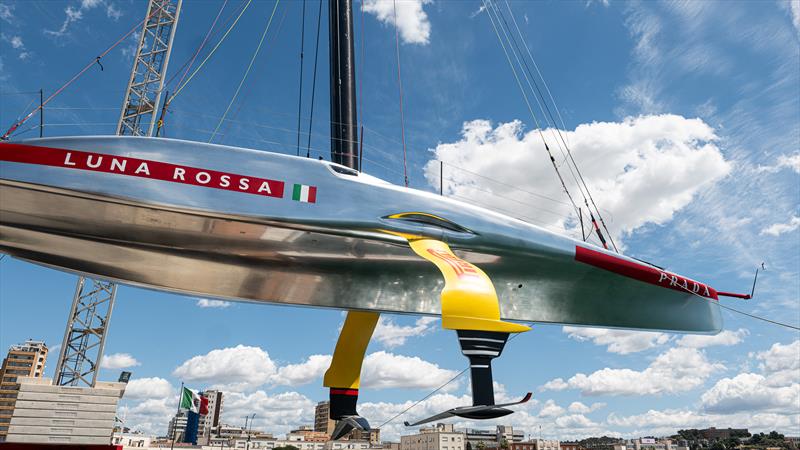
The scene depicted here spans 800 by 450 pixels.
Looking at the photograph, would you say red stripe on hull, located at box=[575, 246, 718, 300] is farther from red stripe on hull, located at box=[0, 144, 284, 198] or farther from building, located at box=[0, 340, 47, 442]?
building, located at box=[0, 340, 47, 442]

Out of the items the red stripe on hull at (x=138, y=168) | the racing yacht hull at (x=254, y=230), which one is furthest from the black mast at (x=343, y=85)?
the red stripe on hull at (x=138, y=168)

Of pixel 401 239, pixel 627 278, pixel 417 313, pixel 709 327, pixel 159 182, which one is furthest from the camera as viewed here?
pixel 709 327

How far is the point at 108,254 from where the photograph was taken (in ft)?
19.8

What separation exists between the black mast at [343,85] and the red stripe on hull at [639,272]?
3.95 m

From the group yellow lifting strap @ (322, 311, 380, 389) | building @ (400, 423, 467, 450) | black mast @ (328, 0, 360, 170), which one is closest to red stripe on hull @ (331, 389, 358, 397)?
yellow lifting strap @ (322, 311, 380, 389)

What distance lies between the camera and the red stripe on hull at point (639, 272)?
7863mm

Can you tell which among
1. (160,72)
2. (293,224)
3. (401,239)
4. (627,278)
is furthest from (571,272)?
(160,72)

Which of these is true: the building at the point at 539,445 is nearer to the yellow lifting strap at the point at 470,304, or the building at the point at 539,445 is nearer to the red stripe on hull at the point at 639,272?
the red stripe on hull at the point at 639,272

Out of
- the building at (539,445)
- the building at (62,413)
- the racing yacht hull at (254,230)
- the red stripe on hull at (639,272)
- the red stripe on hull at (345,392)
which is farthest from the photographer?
the building at (539,445)

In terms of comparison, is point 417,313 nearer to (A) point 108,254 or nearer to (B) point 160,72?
(A) point 108,254

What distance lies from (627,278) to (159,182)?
7224 millimetres

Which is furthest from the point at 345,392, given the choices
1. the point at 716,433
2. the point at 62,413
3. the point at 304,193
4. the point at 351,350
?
the point at 716,433

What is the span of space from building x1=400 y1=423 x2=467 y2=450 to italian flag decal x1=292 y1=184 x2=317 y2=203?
81.8 metres

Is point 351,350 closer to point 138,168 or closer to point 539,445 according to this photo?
point 138,168
